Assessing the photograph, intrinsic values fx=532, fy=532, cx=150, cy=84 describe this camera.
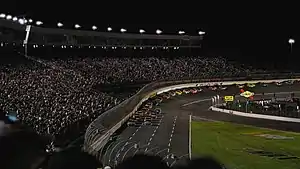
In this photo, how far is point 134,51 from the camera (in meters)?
103

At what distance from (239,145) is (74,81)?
74.7 feet

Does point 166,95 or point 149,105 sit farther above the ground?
point 166,95

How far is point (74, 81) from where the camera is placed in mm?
55562

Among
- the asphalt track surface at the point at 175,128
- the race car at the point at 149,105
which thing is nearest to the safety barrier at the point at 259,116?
the asphalt track surface at the point at 175,128

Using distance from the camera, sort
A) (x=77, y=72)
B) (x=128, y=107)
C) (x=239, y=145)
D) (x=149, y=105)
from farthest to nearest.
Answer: (x=77, y=72) → (x=149, y=105) → (x=128, y=107) → (x=239, y=145)

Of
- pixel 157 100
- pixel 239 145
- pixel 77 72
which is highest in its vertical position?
pixel 77 72

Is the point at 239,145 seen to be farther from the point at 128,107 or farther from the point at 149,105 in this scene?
the point at 149,105

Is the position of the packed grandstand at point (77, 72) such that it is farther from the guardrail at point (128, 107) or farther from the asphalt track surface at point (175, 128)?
the asphalt track surface at point (175, 128)

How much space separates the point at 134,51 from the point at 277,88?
29638mm

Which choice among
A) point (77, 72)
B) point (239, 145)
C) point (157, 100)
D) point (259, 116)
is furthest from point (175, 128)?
point (77, 72)

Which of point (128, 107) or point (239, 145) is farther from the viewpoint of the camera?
point (128, 107)

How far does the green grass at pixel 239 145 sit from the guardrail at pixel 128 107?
211 inches

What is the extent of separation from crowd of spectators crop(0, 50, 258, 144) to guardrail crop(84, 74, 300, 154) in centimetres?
110

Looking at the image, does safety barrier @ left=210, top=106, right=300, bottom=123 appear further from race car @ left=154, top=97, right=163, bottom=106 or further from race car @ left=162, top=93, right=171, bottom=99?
race car @ left=162, top=93, right=171, bottom=99
